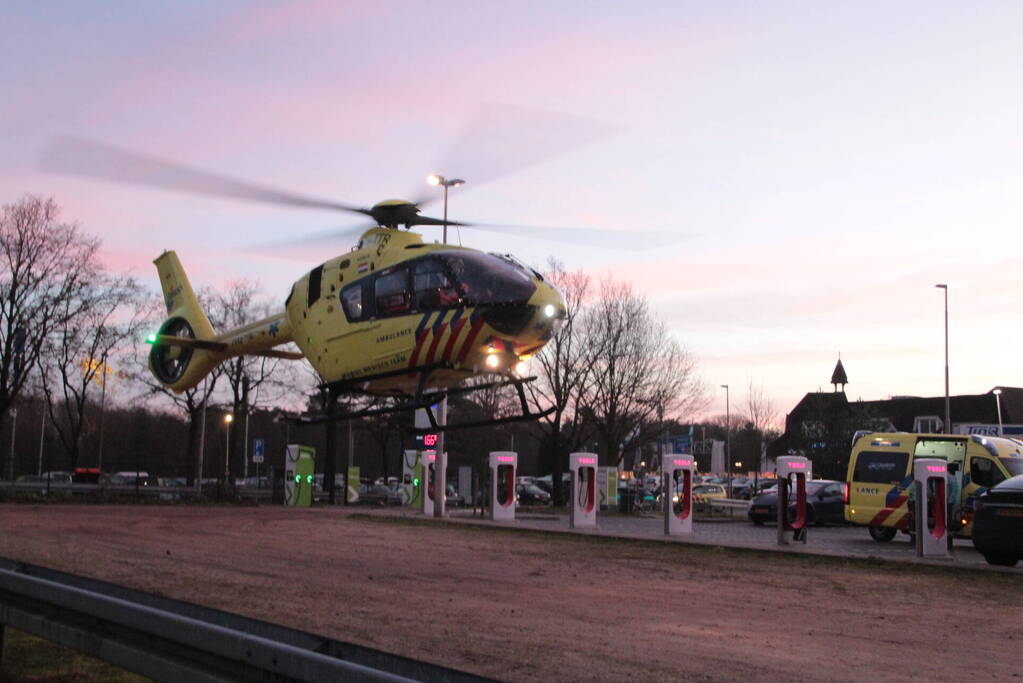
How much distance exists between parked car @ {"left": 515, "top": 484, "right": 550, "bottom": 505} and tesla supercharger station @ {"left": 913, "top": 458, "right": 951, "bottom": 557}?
31168 mm

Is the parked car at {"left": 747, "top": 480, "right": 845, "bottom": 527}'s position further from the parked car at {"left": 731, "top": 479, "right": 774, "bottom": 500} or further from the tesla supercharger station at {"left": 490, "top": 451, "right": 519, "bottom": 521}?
the parked car at {"left": 731, "top": 479, "right": 774, "bottom": 500}

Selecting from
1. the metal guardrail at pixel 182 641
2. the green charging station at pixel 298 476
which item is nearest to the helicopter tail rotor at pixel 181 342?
the metal guardrail at pixel 182 641

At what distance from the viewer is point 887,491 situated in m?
22.9

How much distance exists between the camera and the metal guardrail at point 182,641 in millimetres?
4426

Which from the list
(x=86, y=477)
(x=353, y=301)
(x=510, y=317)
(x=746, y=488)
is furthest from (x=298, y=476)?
(x=746, y=488)

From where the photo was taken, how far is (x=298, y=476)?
39562 mm

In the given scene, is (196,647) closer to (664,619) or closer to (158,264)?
(664,619)

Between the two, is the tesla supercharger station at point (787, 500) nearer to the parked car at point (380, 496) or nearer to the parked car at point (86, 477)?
A: the parked car at point (380, 496)

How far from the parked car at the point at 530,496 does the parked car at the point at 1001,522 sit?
110 feet

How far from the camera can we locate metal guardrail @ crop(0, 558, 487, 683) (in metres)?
4.43

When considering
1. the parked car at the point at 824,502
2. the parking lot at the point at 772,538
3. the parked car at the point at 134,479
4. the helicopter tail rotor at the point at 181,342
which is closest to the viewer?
the helicopter tail rotor at the point at 181,342

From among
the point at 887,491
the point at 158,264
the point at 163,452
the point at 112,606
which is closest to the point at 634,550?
the point at 887,491

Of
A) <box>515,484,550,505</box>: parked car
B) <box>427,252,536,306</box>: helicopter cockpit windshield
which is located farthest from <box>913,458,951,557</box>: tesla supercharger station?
<box>515,484,550,505</box>: parked car

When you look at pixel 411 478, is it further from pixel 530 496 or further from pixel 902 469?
pixel 902 469
